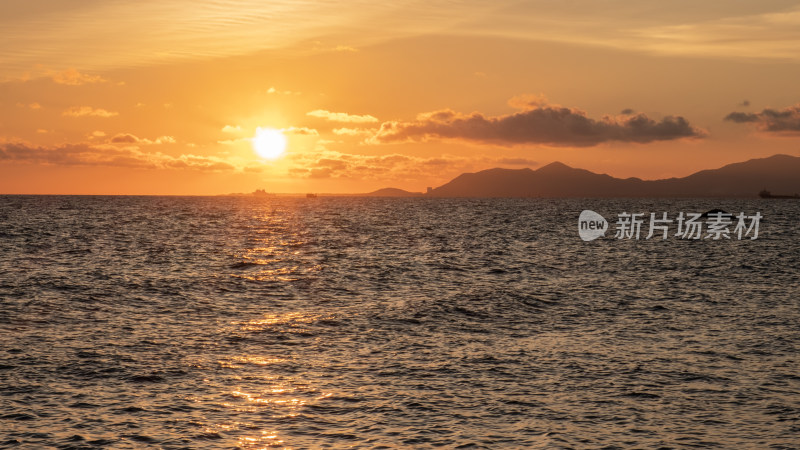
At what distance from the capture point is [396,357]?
28.8 meters

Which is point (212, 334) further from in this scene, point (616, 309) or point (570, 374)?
point (616, 309)

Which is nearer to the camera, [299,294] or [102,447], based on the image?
[102,447]

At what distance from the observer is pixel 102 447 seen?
1861cm

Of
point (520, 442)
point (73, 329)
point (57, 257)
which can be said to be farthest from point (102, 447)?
point (57, 257)

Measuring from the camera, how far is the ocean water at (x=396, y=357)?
20.2 metres

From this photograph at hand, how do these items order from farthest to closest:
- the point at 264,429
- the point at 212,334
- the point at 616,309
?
the point at 616,309
the point at 212,334
the point at 264,429

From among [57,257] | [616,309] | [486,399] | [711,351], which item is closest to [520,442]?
[486,399]

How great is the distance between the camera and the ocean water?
794 inches

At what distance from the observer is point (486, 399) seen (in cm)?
2300

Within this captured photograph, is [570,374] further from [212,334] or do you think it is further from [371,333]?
[212,334]

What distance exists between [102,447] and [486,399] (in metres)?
11.3

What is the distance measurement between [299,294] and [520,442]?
29.4 meters

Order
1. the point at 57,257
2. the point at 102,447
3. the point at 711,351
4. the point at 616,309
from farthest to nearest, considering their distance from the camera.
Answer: the point at 57,257 → the point at 616,309 → the point at 711,351 → the point at 102,447

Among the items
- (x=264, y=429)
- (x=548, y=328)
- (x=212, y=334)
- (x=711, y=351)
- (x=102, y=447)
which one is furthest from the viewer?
(x=548, y=328)
